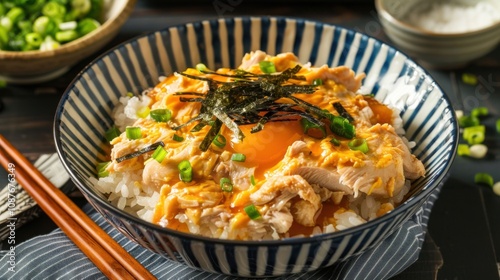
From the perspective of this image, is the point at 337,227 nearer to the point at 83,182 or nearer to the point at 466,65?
the point at 83,182

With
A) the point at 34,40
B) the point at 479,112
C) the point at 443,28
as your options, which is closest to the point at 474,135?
the point at 479,112

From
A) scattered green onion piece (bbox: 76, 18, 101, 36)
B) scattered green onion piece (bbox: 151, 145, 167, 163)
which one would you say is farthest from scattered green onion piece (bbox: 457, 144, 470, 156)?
scattered green onion piece (bbox: 76, 18, 101, 36)

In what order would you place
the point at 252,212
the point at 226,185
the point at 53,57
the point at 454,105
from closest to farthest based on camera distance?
the point at 252,212
the point at 226,185
the point at 53,57
the point at 454,105

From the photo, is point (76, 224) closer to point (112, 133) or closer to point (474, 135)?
point (112, 133)

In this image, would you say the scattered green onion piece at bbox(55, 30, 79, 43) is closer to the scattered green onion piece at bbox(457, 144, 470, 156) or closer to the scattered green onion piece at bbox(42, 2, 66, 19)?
the scattered green onion piece at bbox(42, 2, 66, 19)

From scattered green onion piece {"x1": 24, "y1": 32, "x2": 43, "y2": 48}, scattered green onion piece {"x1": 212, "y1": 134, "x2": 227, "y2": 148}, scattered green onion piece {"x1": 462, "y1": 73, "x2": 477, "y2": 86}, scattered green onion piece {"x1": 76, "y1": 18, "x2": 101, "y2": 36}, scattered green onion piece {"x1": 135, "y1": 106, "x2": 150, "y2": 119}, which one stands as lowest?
scattered green onion piece {"x1": 462, "y1": 73, "x2": 477, "y2": 86}

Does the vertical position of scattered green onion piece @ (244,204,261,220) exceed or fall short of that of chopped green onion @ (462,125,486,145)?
it exceeds it

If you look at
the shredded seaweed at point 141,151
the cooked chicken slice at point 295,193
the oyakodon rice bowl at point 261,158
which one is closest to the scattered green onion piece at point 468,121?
the oyakodon rice bowl at point 261,158

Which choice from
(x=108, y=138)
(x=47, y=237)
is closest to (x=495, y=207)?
(x=108, y=138)
